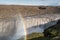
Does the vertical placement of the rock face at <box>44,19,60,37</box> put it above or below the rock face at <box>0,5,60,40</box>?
below

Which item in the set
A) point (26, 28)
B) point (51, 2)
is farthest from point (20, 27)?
point (51, 2)

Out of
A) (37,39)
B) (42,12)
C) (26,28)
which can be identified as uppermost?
(42,12)

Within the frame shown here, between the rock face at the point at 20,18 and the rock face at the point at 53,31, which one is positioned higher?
the rock face at the point at 20,18

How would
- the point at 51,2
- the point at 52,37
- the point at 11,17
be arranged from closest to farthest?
the point at 51,2 → the point at 52,37 → the point at 11,17

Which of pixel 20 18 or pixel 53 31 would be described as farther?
pixel 20 18

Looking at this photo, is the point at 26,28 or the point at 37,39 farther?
the point at 26,28

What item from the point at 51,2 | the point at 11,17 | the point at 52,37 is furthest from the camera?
the point at 11,17

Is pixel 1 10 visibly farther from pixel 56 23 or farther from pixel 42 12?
pixel 56 23

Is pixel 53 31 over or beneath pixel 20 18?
beneath
